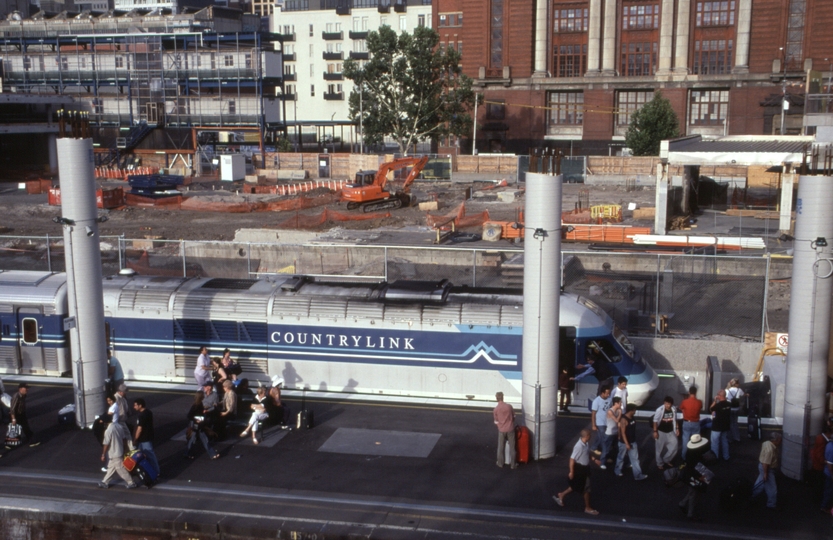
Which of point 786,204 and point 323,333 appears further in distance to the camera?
point 786,204

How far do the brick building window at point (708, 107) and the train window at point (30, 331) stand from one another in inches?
2794

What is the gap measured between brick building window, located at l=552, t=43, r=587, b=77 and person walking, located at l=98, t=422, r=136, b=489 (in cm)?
7459

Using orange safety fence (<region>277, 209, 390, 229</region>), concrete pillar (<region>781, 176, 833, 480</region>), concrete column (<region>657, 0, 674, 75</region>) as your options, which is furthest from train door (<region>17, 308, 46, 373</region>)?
concrete column (<region>657, 0, 674, 75</region>)

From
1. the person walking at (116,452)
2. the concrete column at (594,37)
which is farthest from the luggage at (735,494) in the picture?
the concrete column at (594,37)

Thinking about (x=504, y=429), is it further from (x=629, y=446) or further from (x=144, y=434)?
(x=144, y=434)

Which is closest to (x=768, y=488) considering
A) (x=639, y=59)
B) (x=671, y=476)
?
(x=671, y=476)

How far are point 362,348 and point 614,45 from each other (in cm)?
6867

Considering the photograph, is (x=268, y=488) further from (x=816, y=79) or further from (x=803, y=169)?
(x=816, y=79)

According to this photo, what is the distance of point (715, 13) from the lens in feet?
254

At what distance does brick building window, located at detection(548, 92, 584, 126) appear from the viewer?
3246 inches

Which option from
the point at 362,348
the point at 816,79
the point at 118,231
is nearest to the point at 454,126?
the point at 816,79

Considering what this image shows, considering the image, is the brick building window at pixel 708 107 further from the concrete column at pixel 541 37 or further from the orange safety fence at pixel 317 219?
the orange safety fence at pixel 317 219

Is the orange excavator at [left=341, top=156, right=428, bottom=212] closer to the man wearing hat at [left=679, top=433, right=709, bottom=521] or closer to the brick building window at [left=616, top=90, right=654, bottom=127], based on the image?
the brick building window at [left=616, top=90, right=654, bottom=127]

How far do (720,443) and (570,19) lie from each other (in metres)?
72.7
